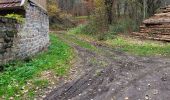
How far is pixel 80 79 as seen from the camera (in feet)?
33.2

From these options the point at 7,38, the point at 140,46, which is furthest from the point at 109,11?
the point at 7,38

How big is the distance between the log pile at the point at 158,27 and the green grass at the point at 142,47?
1.79 metres

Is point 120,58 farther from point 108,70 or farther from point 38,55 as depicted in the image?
point 38,55

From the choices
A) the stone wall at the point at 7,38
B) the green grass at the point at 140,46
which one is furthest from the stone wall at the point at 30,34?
the green grass at the point at 140,46

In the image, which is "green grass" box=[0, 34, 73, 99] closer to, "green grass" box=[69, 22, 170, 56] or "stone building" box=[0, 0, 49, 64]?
"stone building" box=[0, 0, 49, 64]

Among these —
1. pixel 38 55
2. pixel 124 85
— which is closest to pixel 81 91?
pixel 124 85

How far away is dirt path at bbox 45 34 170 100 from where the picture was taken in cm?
805

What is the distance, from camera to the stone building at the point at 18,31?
10.2m

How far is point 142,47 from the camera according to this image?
18281mm

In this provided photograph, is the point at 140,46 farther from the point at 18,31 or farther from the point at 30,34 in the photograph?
the point at 18,31

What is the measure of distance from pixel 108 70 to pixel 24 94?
13.7ft

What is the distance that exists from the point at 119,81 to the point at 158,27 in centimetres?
1400

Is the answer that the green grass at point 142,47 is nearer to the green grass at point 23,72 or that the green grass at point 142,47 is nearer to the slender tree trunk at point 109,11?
the green grass at point 23,72

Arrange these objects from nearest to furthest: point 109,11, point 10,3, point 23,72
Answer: point 23,72
point 10,3
point 109,11
